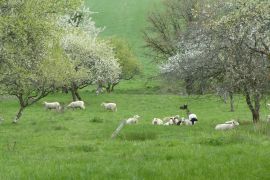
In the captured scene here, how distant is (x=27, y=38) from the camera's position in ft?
77.4

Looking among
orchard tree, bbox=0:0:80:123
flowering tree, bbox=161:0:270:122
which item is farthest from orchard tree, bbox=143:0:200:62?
orchard tree, bbox=0:0:80:123

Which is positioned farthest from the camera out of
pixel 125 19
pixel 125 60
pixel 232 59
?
pixel 125 19

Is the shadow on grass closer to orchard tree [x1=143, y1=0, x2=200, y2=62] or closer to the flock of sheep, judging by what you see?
the flock of sheep

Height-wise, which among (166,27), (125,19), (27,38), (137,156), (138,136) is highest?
(125,19)

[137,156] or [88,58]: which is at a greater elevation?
[88,58]

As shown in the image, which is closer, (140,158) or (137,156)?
(140,158)

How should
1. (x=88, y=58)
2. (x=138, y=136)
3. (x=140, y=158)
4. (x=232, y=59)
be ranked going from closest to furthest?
(x=140, y=158) < (x=138, y=136) < (x=232, y=59) < (x=88, y=58)

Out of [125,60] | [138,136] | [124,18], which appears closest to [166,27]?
[125,60]

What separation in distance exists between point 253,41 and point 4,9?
1418 cm

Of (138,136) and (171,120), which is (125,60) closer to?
(171,120)

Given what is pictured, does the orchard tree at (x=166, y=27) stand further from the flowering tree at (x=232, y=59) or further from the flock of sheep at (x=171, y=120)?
the flowering tree at (x=232, y=59)

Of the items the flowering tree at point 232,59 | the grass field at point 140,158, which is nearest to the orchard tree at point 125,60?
the flowering tree at point 232,59

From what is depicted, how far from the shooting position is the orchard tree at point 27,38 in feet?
74.3

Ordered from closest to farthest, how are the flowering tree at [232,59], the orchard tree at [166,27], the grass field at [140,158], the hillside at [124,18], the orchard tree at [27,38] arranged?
the grass field at [140,158]
the orchard tree at [27,38]
the flowering tree at [232,59]
the orchard tree at [166,27]
the hillside at [124,18]
